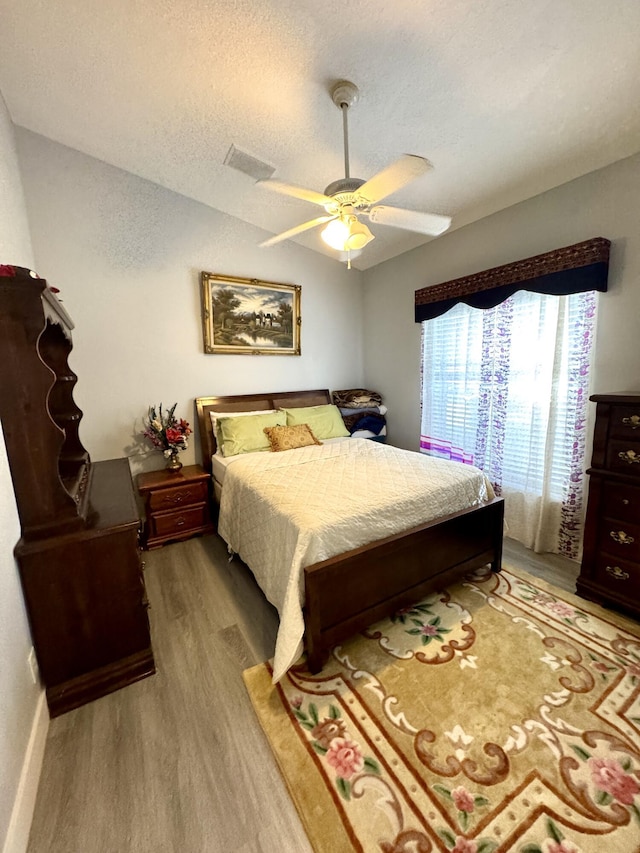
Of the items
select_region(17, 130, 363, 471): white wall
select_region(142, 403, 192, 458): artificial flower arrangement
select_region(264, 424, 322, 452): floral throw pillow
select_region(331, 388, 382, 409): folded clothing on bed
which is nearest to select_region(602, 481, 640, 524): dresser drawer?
select_region(264, 424, 322, 452): floral throw pillow

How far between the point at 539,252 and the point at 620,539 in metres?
1.99

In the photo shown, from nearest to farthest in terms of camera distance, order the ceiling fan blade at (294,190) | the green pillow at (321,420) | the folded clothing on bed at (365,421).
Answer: the ceiling fan blade at (294,190) < the green pillow at (321,420) < the folded clothing on bed at (365,421)

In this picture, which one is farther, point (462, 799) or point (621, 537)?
point (621, 537)

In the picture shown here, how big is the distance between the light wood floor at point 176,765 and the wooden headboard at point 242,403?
164cm

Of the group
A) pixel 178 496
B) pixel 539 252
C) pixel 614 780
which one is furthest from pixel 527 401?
pixel 178 496

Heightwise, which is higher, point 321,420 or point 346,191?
point 346,191

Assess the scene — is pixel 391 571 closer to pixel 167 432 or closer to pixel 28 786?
pixel 28 786

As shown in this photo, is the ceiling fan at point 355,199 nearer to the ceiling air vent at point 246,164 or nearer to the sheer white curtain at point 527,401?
the ceiling air vent at point 246,164

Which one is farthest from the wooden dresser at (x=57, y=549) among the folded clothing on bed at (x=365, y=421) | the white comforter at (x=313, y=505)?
the folded clothing on bed at (x=365, y=421)

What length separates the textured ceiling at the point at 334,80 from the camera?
1552mm

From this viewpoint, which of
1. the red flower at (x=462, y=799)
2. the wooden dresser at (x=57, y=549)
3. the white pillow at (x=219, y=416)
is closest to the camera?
the red flower at (x=462, y=799)

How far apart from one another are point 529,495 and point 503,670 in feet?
4.80

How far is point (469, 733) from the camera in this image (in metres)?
1.39

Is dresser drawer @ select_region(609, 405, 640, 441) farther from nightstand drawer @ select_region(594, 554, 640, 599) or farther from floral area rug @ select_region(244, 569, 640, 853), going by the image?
floral area rug @ select_region(244, 569, 640, 853)
